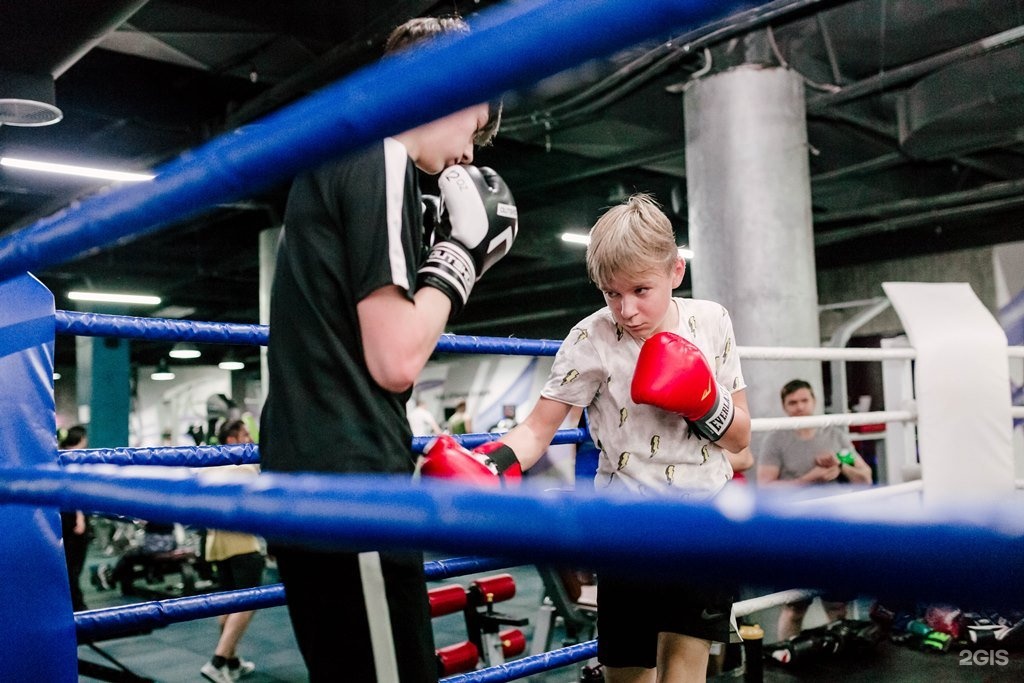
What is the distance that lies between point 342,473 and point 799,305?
141 inches

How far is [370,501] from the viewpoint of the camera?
1.81 ft

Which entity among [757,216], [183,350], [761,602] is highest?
[183,350]

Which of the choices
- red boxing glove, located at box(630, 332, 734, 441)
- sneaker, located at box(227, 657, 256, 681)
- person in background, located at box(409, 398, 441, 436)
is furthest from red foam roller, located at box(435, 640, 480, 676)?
person in background, located at box(409, 398, 441, 436)

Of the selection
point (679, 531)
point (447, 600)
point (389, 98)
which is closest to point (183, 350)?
point (447, 600)

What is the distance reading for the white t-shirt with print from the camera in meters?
1.39

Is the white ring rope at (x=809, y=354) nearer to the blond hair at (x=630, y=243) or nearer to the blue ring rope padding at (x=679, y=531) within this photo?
the blond hair at (x=630, y=243)

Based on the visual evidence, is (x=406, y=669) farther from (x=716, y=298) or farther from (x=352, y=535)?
(x=716, y=298)

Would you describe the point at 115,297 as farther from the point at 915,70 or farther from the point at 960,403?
the point at 960,403

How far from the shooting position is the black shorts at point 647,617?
4.39 feet

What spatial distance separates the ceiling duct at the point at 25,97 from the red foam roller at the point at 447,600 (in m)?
2.75

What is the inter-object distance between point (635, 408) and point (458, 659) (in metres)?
1.99

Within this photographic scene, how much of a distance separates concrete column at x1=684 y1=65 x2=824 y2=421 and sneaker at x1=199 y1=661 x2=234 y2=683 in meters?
2.83

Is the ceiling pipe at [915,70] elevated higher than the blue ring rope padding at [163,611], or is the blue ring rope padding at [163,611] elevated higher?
the ceiling pipe at [915,70]

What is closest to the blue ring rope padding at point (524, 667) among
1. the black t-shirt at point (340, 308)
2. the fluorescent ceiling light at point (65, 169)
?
the black t-shirt at point (340, 308)
